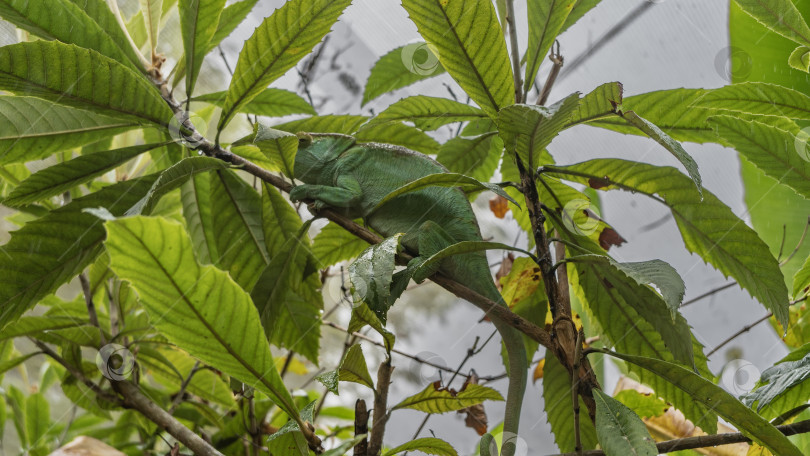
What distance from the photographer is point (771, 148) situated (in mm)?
745

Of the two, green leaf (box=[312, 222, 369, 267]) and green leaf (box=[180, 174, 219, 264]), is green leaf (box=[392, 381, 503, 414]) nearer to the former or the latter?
green leaf (box=[312, 222, 369, 267])

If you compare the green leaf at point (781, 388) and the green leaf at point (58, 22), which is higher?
the green leaf at point (58, 22)

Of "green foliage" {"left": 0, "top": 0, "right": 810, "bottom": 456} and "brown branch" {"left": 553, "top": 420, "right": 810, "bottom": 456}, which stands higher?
"green foliage" {"left": 0, "top": 0, "right": 810, "bottom": 456}

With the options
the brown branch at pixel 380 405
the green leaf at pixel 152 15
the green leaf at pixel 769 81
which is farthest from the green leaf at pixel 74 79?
the green leaf at pixel 769 81

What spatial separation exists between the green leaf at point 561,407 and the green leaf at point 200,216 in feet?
1.75

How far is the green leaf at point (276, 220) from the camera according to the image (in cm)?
90

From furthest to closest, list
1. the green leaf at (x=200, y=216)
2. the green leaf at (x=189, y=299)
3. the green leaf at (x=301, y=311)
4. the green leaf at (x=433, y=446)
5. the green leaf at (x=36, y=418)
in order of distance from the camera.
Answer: the green leaf at (x=36, y=418) < the green leaf at (x=200, y=216) < the green leaf at (x=301, y=311) < the green leaf at (x=433, y=446) < the green leaf at (x=189, y=299)

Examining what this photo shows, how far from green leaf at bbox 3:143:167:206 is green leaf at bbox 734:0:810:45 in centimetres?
79

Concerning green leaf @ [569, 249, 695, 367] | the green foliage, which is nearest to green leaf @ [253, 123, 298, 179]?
the green foliage

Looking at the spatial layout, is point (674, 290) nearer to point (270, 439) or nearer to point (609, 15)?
point (270, 439)

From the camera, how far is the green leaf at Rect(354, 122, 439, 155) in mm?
909

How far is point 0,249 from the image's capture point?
2.33 ft

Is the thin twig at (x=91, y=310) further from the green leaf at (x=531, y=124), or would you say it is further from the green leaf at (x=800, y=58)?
the green leaf at (x=800, y=58)

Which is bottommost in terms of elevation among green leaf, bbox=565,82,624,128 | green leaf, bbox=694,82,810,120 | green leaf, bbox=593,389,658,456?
green leaf, bbox=593,389,658,456
